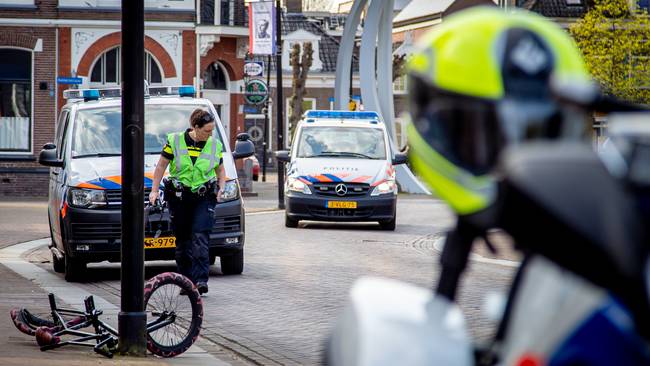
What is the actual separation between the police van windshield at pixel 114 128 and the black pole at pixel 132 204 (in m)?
6.37

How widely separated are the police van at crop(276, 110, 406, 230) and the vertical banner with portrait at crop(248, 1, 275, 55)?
69.2 ft

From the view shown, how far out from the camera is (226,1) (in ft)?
160

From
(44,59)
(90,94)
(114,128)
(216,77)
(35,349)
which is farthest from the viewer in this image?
(216,77)

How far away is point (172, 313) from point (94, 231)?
5591 mm

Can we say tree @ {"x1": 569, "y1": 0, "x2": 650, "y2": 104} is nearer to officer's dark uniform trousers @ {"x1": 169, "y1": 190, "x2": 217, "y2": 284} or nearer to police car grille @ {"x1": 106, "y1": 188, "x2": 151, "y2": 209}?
police car grille @ {"x1": 106, "y1": 188, "x2": 151, "y2": 209}

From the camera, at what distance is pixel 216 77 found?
170 feet

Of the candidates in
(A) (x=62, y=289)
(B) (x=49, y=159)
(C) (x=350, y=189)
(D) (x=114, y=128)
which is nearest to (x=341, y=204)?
(C) (x=350, y=189)

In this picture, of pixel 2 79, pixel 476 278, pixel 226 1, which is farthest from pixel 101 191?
pixel 226 1

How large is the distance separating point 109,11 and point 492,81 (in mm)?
41266

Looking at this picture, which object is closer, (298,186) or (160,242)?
(160,242)

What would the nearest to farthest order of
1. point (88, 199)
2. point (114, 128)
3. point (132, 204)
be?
point (132, 204), point (88, 199), point (114, 128)

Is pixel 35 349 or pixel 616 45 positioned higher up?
pixel 616 45

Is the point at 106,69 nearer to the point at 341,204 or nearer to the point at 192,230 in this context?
the point at 341,204

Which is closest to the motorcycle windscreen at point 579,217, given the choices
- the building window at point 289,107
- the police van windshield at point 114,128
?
the police van windshield at point 114,128
